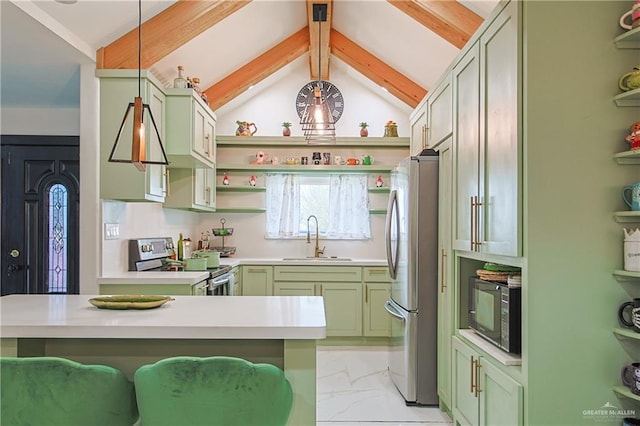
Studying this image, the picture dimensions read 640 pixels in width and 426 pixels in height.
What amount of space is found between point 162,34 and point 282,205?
266cm

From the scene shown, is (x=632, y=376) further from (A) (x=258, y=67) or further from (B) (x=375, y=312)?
(A) (x=258, y=67)

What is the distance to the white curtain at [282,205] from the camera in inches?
229

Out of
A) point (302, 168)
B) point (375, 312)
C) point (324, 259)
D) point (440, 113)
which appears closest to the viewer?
point (440, 113)

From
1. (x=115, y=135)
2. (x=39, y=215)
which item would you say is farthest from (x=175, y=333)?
(x=39, y=215)

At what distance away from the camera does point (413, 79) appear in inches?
199

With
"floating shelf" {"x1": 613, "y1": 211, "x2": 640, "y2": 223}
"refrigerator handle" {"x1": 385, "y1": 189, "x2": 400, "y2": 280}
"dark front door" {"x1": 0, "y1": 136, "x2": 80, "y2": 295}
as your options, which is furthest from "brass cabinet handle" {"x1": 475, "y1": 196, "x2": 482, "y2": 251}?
"dark front door" {"x1": 0, "y1": 136, "x2": 80, "y2": 295}

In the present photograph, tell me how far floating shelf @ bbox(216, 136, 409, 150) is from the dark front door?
6.07ft

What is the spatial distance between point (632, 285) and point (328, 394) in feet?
7.74

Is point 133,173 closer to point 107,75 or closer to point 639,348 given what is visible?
point 107,75

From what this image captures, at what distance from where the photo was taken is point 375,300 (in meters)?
5.09

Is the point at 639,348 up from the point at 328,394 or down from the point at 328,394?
up

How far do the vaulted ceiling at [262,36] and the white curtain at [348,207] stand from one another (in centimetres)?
117

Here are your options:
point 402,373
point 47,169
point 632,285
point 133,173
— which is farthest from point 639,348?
point 47,169

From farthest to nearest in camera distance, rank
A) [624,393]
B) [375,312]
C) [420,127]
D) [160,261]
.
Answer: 1. [375,312]
2. [160,261]
3. [420,127]
4. [624,393]
